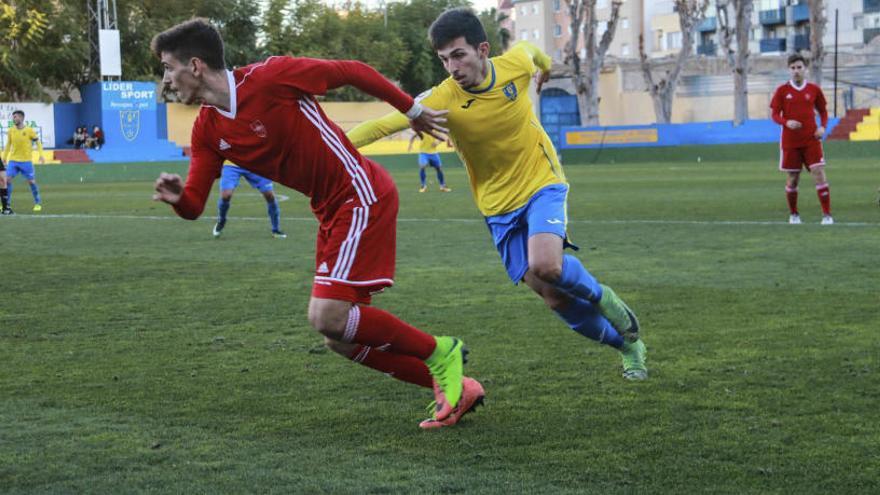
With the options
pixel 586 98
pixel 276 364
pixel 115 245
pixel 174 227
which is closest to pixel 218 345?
pixel 276 364

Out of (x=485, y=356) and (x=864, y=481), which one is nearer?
(x=864, y=481)

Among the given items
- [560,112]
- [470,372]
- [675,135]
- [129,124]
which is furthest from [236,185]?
[560,112]

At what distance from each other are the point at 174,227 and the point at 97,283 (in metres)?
7.48

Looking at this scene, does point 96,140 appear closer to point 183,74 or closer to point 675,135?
point 675,135

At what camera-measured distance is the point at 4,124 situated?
152ft

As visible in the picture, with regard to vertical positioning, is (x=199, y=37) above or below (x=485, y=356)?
above

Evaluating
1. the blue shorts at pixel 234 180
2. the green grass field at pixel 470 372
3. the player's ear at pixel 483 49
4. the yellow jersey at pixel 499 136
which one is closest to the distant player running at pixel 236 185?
the blue shorts at pixel 234 180

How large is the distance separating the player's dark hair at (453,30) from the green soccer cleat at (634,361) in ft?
6.01

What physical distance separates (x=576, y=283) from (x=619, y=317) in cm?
35

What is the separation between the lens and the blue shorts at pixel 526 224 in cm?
655

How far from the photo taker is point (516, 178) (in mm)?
6781

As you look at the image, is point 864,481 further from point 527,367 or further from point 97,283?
point 97,283

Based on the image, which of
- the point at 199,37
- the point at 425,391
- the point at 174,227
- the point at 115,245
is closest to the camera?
the point at 199,37

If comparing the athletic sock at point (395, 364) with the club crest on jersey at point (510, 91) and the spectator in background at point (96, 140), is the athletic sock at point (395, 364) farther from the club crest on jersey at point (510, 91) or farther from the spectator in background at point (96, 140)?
the spectator in background at point (96, 140)
